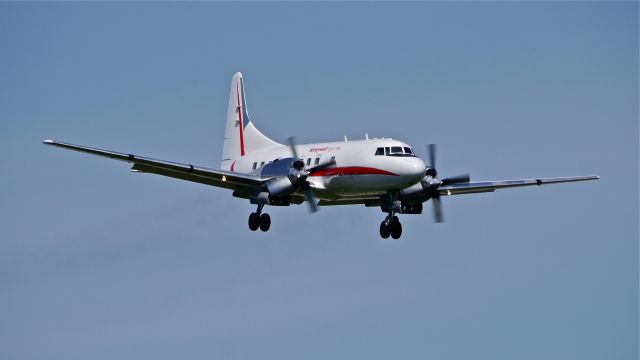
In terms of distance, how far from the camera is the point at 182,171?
43906mm

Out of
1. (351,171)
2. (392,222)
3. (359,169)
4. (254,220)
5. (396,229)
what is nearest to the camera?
(359,169)

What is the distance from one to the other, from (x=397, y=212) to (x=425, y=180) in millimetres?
1745

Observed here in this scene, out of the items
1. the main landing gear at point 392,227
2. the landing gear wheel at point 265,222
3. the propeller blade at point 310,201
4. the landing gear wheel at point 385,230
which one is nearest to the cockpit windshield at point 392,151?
the main landing gear at point 392,227

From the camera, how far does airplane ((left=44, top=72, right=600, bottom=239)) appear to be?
43.1 meters

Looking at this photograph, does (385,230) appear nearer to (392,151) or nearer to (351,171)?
(351,171)

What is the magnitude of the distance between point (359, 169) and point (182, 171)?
22.9 feet

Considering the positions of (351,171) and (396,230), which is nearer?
(351,171)

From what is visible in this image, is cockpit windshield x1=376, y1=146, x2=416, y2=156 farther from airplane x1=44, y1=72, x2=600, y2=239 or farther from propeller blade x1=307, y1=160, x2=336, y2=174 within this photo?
propeller blade x1=307, y1=160, x2=336, y2=174

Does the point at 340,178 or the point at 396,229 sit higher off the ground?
the point at 340,178

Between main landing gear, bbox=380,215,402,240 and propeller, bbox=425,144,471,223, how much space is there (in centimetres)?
153

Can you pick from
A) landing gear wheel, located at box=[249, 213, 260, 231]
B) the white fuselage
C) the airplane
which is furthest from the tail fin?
landing gear wheel, located at box=[249, 213, 260, 231]

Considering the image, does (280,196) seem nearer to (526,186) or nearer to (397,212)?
(397,212)

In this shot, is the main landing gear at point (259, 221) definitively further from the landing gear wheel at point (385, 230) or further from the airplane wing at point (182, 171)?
the landing gear wheel at point (385, 230)

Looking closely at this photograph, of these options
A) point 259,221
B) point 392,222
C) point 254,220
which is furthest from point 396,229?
point 254,220
